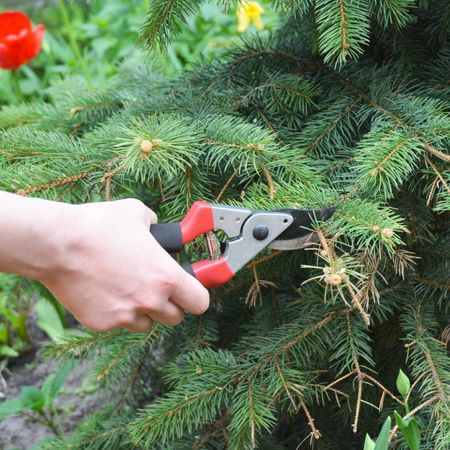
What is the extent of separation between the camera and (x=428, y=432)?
119cm

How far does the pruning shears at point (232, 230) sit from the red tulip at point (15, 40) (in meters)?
1.16

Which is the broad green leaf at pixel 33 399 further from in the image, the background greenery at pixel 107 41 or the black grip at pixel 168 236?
the background greenery at pixel 107 41

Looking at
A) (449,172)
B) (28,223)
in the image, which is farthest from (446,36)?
(28,223)

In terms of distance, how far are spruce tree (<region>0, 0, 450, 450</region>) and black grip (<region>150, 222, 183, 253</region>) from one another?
0.32 feet

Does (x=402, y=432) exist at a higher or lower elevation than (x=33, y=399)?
higher

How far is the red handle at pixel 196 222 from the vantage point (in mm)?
1081

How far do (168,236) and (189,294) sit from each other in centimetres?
9

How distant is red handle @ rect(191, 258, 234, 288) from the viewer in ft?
3.61

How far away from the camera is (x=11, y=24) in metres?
2.05

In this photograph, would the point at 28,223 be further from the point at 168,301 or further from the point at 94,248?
the point at 168,301

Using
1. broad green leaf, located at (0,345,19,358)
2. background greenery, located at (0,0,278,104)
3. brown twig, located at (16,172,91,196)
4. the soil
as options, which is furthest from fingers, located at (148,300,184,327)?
background greenery, located at (0,0,278,104)

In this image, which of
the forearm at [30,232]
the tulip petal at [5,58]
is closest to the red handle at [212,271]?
the forearm at [30,232]

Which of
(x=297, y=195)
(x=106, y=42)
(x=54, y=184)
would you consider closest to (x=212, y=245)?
(x=297, y=195)

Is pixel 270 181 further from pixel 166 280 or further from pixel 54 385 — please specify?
pixel 54 385
